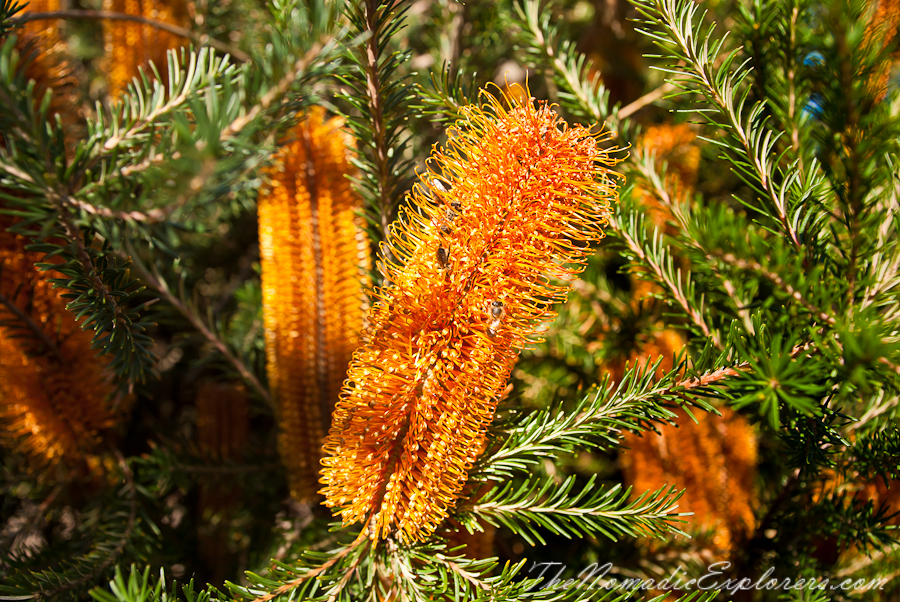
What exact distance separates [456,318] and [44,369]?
0.58m

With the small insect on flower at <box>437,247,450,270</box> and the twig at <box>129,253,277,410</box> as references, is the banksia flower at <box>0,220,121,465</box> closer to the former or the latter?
the twig at <box>129,253,277,410</box>

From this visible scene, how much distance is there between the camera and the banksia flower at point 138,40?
94cm

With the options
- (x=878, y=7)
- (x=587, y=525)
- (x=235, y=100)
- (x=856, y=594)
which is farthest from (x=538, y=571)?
(x=878, y=7)

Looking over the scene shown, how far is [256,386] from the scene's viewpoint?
741 mm

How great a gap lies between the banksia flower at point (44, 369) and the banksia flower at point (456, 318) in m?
0.39

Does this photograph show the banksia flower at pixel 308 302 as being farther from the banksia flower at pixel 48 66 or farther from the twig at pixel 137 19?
the banksia flower at pixel 48 66

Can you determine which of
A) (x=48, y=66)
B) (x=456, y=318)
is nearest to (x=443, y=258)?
(x=456, y=318)

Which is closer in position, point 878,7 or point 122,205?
point 122,205

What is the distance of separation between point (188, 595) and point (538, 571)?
0.49m

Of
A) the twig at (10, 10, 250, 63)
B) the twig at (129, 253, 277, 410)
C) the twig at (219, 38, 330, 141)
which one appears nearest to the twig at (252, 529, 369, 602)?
the twig at (129, 253, 277, 410)

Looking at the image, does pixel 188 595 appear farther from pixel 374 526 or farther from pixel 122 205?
pixel 122 205

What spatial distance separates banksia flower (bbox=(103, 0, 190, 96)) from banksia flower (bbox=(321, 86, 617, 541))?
778 millimetres

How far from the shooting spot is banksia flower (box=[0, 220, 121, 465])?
63 cm

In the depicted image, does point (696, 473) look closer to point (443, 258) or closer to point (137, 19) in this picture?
point (443, 258)
